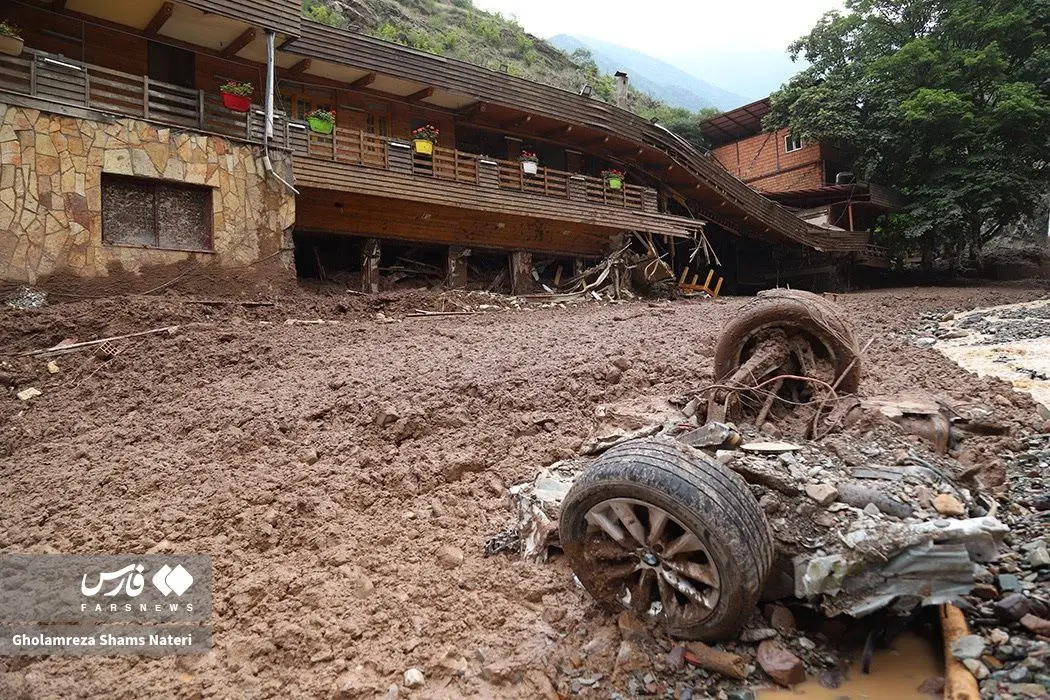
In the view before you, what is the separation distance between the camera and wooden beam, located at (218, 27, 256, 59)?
1229 cm

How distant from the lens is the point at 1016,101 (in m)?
22.5

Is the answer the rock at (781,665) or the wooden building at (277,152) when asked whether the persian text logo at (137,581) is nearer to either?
the rock at (781,665)

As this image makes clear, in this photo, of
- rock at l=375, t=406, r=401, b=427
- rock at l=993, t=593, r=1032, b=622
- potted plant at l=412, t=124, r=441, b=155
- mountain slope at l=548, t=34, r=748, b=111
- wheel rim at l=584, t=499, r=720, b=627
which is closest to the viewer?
rock at l=993, t=593, r=1032, b=622

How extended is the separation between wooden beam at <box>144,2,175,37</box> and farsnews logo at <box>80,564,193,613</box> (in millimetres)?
11151

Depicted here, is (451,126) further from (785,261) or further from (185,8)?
(785,261)

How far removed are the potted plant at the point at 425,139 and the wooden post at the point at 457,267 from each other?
2.73m

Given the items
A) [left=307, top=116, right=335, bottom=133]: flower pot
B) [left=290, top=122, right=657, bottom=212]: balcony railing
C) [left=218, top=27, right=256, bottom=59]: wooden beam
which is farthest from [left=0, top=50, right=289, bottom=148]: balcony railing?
[left=218, top=27, right=256, bottom=59]: wooden beam

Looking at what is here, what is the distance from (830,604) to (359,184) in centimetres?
1288

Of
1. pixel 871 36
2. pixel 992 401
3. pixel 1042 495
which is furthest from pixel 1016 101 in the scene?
pixel 1042 495

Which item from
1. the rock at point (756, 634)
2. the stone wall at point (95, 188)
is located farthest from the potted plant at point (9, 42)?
the rock at point (756, 634)

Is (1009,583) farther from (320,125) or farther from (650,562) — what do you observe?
(320,125)

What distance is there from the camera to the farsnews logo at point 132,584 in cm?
403

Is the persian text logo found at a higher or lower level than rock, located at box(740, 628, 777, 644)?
lower

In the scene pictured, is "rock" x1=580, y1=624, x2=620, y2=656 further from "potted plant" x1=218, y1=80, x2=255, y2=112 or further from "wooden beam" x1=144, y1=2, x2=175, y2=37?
"wooden beam" x1=144, y1=2, x2=175, y2=37
